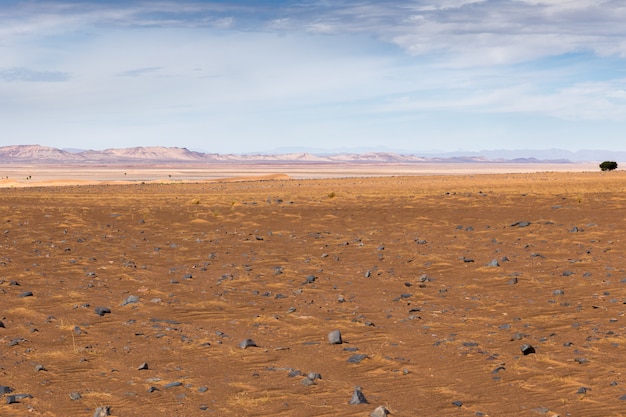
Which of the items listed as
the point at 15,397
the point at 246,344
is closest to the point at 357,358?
the point at 246,344

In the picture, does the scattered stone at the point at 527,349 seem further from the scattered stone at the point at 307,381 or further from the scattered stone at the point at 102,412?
the scattered stone at the point at 102,412

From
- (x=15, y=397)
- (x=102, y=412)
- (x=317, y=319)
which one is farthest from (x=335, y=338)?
(x=15, y=397)

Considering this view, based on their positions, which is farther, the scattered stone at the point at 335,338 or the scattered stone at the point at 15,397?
the scattered stone at the point at 335,338

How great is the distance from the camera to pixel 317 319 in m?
A: 10.7

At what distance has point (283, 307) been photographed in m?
11.6

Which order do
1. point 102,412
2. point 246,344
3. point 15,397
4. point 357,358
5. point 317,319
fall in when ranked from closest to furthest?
1. point 102,412
2. point 15,397
3. point 357,358
4. point 246,344
5. point 317,319

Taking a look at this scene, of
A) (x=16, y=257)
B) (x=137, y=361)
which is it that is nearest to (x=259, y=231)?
(x=16, y=257)

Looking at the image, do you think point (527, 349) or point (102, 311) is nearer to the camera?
point (527, 349)

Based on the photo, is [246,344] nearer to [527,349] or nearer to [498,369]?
[498,369]

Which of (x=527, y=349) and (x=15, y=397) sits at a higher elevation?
(x=527, y=349)

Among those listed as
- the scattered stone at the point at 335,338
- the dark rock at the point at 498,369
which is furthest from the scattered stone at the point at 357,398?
the scattered stone at the point at 335,338

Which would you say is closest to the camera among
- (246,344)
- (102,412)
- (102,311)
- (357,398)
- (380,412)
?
(380,412)

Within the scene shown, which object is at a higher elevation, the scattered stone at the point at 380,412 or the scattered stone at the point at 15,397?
the scattered stone at the point at 380,412

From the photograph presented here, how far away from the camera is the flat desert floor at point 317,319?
7320 mm
